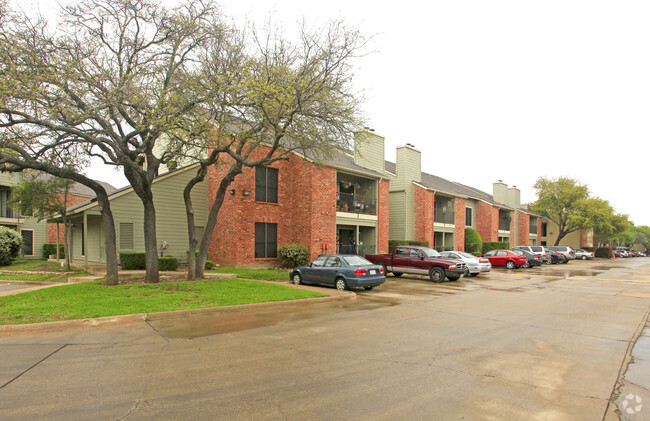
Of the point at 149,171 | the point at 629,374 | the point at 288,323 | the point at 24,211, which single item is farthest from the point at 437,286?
the point at 24,211

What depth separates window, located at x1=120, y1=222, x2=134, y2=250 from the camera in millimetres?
19531

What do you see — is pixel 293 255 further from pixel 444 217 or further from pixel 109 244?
pixel 444 217

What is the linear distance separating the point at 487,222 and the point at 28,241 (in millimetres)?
40825

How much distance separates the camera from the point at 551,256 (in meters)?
34.7

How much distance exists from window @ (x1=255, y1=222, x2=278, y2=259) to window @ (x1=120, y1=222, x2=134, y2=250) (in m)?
6.22

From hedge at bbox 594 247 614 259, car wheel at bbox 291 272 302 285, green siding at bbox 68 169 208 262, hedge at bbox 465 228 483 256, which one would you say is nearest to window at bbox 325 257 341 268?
car wheel at bbox 291 272 302 285

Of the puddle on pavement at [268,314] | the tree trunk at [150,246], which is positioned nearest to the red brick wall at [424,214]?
the puddle on pavement at [268,314]

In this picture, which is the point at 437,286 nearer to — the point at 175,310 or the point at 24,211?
the point at 175,310

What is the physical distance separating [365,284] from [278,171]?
10720mm

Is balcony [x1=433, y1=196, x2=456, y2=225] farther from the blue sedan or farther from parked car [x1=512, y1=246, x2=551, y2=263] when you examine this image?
the blue sedan

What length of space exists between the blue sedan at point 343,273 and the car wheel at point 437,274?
482 centimetres

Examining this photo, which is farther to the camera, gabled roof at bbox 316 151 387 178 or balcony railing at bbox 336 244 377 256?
balcony railing at bbox 336 244 377 256

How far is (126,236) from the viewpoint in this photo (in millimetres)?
19641

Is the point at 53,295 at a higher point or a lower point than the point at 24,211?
lower
